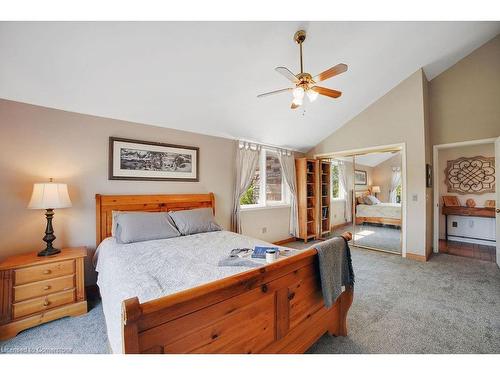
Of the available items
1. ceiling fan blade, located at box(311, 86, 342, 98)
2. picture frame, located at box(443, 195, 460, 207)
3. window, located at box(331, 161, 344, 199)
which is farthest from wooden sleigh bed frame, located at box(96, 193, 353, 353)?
picture frame, located at box(443, 195, 460, 207)

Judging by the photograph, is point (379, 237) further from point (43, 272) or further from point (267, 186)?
point (43, 272)

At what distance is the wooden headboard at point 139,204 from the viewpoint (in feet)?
8.50

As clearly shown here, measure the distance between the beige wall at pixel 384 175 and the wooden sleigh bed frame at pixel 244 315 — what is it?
123 inches

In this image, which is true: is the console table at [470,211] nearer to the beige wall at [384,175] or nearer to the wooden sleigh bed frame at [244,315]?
the beige wall at [384,175]

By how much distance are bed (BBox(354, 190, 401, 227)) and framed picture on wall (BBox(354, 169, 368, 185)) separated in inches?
7.7

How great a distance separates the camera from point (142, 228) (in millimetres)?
2457

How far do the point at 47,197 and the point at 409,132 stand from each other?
5311 millimetres

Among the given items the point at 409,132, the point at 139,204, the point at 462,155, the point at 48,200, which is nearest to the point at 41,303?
the point at 48,200

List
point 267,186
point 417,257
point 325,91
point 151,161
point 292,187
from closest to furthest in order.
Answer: point 325,91, point 151,161, point 417,257, point 267,186, point 292,187

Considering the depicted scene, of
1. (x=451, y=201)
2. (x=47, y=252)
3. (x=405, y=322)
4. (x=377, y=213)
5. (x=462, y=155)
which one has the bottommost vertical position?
(x=405, y=322)

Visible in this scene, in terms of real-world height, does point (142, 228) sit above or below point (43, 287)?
above

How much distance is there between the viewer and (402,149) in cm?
383

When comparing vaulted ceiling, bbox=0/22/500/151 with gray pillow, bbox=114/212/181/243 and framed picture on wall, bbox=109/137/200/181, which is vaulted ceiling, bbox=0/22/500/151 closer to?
framed picture on wall, bbox=109/137/200/181
